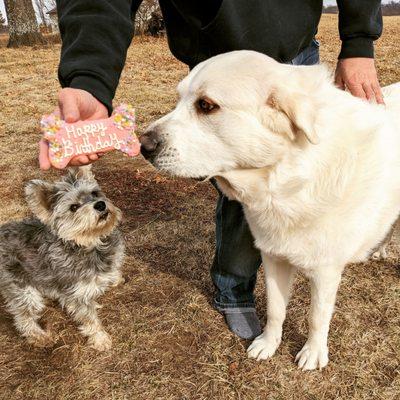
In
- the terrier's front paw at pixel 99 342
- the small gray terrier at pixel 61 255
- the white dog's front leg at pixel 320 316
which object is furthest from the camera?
the terrier's front paw at pixel 99 342

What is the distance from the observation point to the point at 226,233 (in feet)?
9.76

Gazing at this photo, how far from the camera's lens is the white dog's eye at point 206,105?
1.95 m

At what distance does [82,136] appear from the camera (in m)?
2.07

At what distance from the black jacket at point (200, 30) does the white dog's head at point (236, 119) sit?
0.40 m

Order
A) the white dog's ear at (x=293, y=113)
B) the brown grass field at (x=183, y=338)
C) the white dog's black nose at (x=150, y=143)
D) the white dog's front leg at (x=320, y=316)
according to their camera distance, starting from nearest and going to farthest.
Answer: the white dog's ear at (x=293, y=113) < the white dog's black nose at (x=150, y=143) < the white dog's front leg at (x=320, y=316) < the brown grass field at (x=183, y=338)

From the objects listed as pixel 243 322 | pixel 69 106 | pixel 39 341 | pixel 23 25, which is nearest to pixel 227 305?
pixel 243 322

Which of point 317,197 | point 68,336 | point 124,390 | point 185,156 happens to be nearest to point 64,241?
point 68,336

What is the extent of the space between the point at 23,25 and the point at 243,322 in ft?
64.9

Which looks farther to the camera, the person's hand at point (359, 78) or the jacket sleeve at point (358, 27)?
the jacket sleeve at point (358, 27)

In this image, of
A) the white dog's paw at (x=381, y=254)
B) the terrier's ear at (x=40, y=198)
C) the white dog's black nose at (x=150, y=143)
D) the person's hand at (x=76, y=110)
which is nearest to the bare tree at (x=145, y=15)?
the white dog's paw at (x=381, y=254)

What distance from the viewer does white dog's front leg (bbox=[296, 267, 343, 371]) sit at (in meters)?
2.37

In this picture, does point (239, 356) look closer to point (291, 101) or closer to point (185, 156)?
point (185, 156)

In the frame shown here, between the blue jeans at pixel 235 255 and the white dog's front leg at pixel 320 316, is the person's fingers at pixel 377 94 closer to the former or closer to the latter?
the blue jeans at pixel 235 255

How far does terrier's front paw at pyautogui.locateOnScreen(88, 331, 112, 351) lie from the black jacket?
66.6 inches
